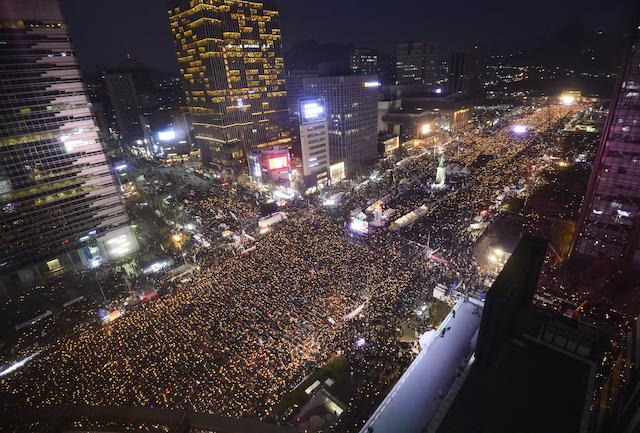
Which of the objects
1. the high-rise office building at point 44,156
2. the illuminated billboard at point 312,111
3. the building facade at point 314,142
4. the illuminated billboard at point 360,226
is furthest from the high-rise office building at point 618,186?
the high-rise office building at point 44,156

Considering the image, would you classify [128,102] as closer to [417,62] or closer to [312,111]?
[312,111]

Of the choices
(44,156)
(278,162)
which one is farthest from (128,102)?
(44,156)

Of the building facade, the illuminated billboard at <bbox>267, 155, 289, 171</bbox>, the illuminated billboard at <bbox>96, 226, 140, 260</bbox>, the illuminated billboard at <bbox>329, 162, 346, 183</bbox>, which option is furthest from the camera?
the illuminated billboard at <bbox>329, 162, 346, 183</bbox>

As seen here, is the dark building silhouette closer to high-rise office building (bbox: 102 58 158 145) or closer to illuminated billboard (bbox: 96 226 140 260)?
illuminated billboard (bbox: 96 226 140 260)

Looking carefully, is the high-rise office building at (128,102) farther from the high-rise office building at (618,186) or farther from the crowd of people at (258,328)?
the high-rise office building at (618,186)

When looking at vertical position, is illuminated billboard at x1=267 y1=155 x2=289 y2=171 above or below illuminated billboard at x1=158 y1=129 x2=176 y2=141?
below

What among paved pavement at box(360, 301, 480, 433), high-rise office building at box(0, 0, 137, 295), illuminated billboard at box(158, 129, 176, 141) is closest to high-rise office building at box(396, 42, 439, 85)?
illuminated billboard at box(158, 129, 176, 141)
